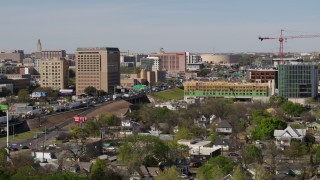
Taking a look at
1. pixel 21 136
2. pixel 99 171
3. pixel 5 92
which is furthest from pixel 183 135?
pixel 5 92

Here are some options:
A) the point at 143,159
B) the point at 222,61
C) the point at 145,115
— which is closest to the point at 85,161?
the point at 143,159

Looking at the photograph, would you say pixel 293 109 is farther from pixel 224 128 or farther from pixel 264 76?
pixel 264 76

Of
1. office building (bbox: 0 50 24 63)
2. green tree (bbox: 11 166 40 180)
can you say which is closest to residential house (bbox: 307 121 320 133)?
green tree (bbox: 11 166 40 180)

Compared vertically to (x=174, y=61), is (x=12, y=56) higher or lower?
higher

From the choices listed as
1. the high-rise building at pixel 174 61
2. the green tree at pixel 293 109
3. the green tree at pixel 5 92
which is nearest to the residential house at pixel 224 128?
the green tree at pixel 293 109

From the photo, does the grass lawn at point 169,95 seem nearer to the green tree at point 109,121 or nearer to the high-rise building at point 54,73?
the high-rise building at point 54,73

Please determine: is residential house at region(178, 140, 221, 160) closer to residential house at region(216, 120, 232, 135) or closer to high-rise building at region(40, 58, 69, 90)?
residential house at region(216, 120, 232, 135)

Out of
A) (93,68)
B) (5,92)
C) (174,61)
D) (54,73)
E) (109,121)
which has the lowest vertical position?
(109,121)
